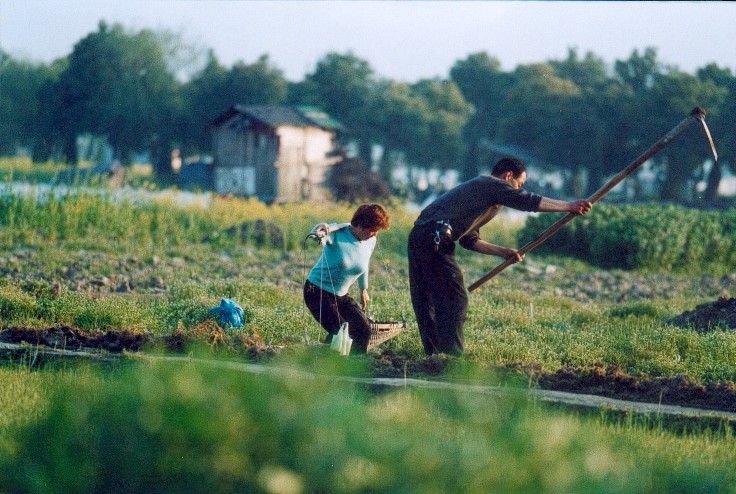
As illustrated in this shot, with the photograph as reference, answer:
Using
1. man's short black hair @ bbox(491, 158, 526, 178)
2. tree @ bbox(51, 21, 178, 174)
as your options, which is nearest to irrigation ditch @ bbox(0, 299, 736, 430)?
man's short black hair @ bbox(491, 158, 526, 178)

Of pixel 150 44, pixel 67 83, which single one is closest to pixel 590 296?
pixel 67 83

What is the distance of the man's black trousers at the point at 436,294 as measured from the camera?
24.3ft

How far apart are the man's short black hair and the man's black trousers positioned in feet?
2.30

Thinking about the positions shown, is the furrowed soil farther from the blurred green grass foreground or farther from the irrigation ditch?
the blurred green grass foreground

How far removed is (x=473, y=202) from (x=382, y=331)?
1252mm

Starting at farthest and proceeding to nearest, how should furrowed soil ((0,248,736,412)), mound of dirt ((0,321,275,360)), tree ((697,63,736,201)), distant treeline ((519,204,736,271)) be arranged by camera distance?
tree ((697,63,736,201)) → distant treeline ((519,204,736,271)) → mound of dirt ((0,321,275,360)) → furrowed soil ((0,248,736,412))

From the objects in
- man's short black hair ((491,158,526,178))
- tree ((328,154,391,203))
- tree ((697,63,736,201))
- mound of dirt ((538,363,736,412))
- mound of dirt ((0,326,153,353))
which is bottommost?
mound of dirt ((538,363,736,412))

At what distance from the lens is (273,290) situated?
1069cm

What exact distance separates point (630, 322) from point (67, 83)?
141 feet

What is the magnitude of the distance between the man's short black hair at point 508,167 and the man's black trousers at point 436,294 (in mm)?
701

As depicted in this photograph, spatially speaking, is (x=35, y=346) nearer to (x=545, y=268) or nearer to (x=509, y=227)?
(x=545, y=268)

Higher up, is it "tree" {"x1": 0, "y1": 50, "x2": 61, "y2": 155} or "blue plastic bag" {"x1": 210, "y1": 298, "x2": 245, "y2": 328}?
"tree" {"x1": 0, "y1": 50, "x2": 61, "y2": 155}

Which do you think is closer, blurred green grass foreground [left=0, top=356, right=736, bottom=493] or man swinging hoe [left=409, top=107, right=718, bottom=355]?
blurred green grass foreground [left=0, top=356, right=736, bottom=493]

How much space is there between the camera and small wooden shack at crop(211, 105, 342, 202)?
1577 inches
